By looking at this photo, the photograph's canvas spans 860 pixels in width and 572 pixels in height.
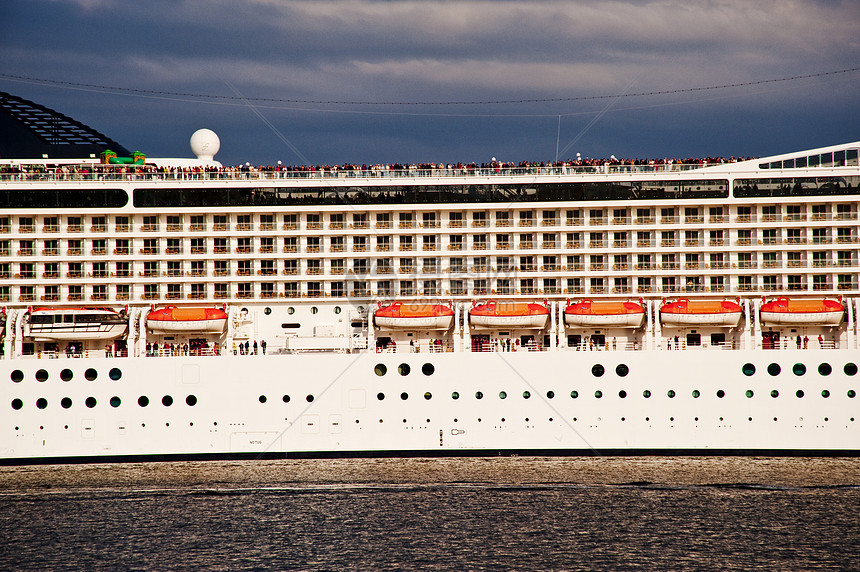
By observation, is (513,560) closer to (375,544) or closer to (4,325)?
(375,544)

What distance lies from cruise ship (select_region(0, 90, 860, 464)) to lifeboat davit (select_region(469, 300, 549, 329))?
0.29 ft

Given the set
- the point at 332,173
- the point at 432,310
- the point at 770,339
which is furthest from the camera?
the point at 332,173

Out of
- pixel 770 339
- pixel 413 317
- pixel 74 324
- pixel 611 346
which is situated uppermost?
pixel 413 317

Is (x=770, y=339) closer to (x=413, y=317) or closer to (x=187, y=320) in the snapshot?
(x=413, y=317)

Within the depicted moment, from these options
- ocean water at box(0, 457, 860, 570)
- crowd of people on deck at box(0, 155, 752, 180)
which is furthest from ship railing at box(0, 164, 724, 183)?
ocean water at box(0, 457, 860, 570)

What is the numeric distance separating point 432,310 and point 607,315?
5.09 meters

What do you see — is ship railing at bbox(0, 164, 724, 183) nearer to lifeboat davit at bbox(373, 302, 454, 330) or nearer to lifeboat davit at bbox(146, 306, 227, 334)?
lifeboat davit at bbox(146, 306, 227, 334)

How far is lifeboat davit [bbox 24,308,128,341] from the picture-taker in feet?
83.6

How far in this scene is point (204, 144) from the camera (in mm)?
33531

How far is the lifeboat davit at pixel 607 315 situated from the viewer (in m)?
25.6

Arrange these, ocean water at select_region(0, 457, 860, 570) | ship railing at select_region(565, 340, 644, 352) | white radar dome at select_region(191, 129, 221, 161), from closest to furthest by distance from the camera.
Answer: ocean water at select_region(0, 457, 860, 570), ship railing at select_region(565, 340, 644, 352), white radar dome at select_region(191, 129, 221, 161)

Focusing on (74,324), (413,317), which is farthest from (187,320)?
(413,317)

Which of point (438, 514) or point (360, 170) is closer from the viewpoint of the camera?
point (438, 514)

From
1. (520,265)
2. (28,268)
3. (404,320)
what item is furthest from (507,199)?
(28,268)
